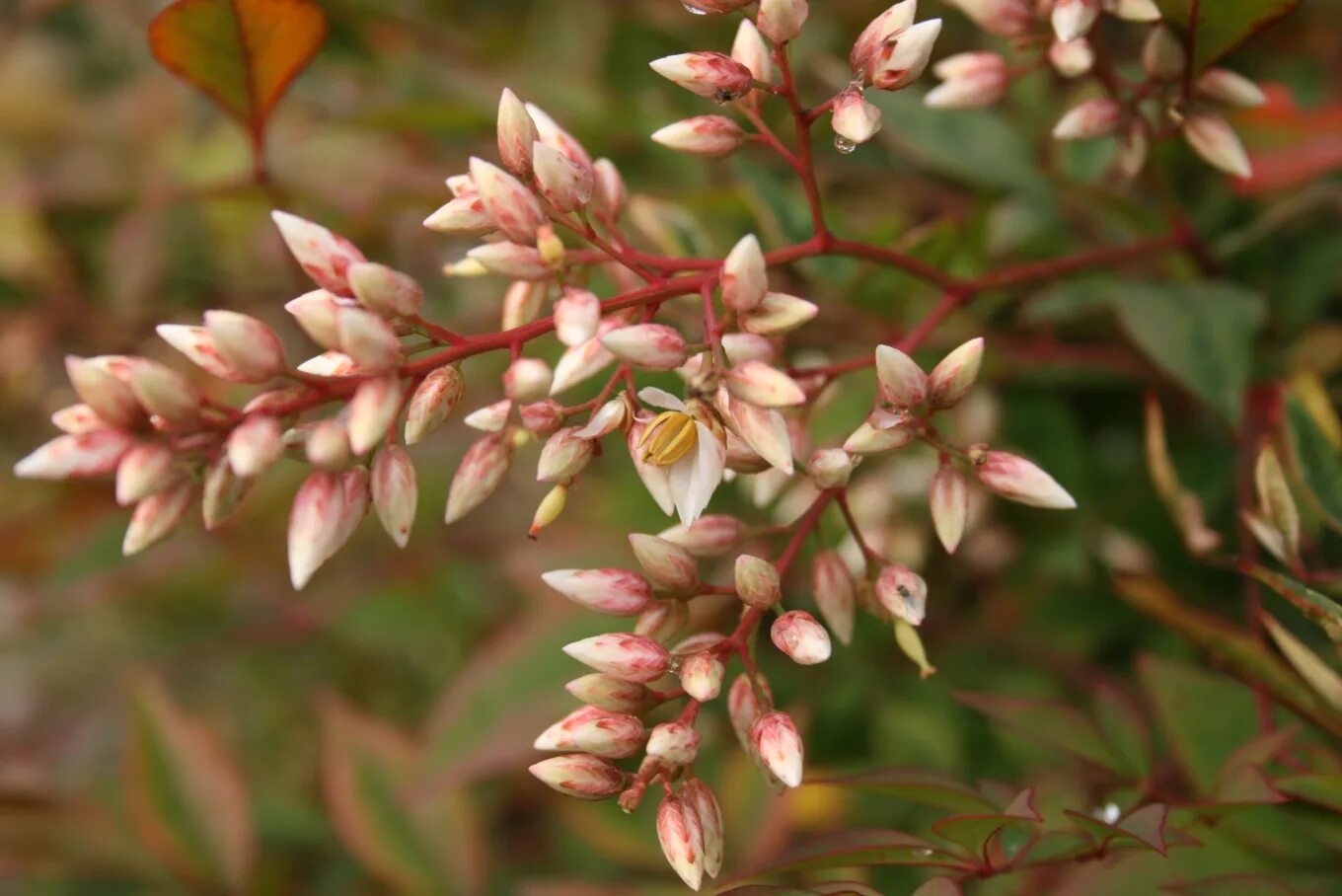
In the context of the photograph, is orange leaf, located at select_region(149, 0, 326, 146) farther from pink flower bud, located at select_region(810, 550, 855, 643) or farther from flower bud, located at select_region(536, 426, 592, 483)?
pink flower bud, located at select_region(810, 550, 855, 643)

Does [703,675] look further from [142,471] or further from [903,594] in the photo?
[142,471]

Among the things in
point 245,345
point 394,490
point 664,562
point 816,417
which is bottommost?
point 816,417

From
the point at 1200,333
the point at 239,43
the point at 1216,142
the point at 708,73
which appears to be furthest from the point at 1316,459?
the point at 239,43

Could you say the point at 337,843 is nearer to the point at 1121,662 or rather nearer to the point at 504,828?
the point at 504,828

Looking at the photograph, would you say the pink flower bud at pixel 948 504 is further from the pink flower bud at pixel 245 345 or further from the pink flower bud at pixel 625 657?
the pink flower bud at pixel 245 345

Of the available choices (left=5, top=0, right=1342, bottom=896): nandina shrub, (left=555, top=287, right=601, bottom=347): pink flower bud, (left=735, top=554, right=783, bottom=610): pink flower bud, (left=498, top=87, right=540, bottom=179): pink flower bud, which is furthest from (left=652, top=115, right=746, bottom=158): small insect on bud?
(left=735, top=554, right=783, bottom=610): pink flower bud

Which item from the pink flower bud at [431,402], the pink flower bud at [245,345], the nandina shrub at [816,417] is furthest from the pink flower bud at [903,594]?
the pink flower bud at [245,345]
